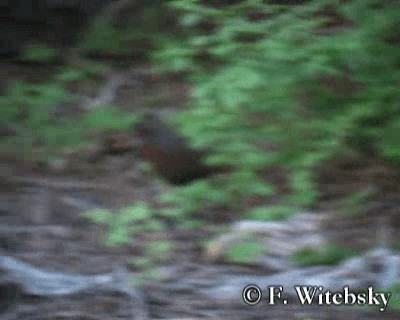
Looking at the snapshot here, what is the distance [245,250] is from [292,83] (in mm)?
790

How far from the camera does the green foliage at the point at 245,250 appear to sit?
3932 millimetres

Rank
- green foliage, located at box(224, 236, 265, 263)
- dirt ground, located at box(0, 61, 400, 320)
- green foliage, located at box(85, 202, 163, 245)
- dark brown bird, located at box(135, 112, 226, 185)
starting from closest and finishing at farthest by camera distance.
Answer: dirt ground, located at box(0, 61, 400, 320)
green foliage, located at box(224, 236, 265, 263)
green foliage, located at box(85, 202, 163, 245)
dark brown bird, located at box(135, 112, 226, 185)

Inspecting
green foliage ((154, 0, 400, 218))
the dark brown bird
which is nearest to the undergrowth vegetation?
green foliage ((154, 0, 400, 218))

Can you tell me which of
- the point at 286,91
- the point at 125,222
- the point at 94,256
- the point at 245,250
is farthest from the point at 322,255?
the point at 94,256

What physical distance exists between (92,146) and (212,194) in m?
1.20

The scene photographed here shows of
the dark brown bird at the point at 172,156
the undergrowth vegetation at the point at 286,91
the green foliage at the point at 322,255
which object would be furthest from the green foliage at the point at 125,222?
the green foliage at the point at 322,255

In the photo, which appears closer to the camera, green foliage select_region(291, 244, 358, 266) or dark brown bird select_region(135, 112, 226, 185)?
green foliage select_region(291, 244, 358, 266)

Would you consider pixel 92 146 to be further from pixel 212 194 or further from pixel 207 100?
pixel 207 100

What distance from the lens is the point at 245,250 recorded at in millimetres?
3951

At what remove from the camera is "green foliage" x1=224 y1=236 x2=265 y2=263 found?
393cm

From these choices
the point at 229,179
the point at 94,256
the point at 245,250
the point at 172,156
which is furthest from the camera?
the point at 172,156

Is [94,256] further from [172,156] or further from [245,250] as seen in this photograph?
[172,156]

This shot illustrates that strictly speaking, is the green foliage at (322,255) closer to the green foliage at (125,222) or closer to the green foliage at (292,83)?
the green foliage at (292,83)

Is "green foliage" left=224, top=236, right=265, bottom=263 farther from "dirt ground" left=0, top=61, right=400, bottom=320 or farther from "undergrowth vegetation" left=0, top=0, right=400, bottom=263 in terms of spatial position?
"undergrowth vegetation" left=0, top=0, right=400, bottom=263
